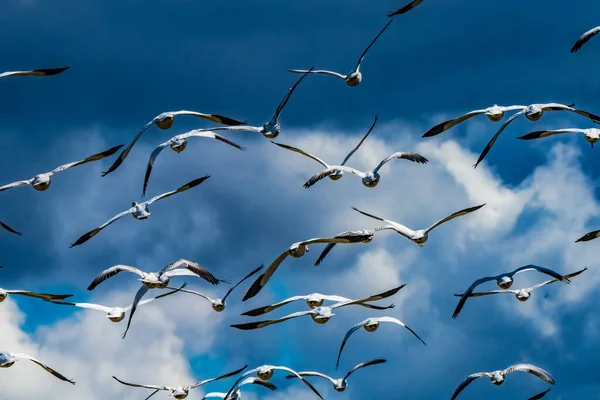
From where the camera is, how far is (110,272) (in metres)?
51.5

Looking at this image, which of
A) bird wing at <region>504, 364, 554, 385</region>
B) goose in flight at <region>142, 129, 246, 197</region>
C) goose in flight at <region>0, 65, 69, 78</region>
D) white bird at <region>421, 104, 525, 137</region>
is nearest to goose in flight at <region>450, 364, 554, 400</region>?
bird wing at <region>504, 364, 554, 385</region>

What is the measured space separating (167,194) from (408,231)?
981 centimetres

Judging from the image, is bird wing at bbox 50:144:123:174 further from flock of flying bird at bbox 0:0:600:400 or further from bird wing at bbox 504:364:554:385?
bird wing at bbox 504:364:554:385

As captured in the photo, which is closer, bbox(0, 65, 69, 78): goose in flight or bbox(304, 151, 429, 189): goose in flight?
bbox(0, 65, 69, 78): goose in flight

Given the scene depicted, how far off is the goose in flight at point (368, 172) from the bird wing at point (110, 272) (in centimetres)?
916

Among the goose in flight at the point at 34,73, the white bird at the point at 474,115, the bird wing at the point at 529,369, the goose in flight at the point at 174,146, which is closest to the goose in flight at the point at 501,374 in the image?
the bird wing at the point at 529,369

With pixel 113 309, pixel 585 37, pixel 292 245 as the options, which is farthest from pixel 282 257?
pixel 585 37

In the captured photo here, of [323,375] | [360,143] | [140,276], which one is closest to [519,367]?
[323,375]

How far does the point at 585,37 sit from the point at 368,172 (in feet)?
35.1

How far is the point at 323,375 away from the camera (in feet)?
200

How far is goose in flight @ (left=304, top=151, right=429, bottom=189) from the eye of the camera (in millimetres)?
51875

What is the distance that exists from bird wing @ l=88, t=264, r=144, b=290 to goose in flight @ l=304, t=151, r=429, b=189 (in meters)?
9.16

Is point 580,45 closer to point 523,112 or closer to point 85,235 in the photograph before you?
point 523,112

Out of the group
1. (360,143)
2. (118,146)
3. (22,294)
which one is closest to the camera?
(118,146)
